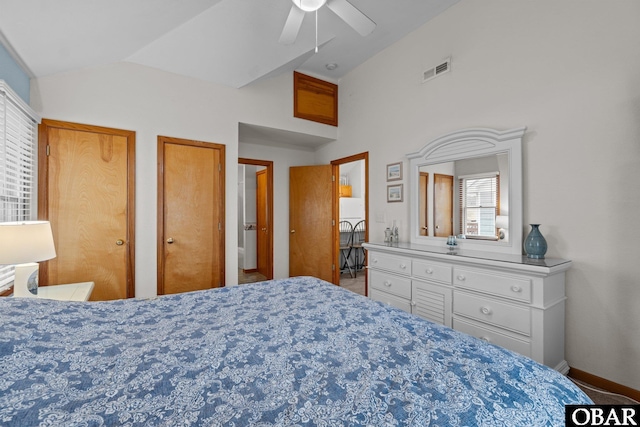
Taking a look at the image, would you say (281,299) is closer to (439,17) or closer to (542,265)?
(542,265)

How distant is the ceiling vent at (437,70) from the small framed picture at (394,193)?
3.99ft

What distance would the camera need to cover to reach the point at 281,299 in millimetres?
1688

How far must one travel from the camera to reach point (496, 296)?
212 cm

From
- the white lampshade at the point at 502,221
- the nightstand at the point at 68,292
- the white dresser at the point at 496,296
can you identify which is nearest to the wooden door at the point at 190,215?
the nightstand at the point at 68,292

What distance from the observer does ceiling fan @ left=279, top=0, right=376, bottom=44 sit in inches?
76.8

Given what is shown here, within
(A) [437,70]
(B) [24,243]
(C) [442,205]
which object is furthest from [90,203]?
(A) [437,70]

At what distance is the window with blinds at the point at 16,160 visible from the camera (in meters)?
2.07

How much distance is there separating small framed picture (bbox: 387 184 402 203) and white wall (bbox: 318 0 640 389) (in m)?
0.87

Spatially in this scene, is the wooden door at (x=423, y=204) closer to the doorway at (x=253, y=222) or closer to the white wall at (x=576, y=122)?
the white wall at (x=576, y=122)

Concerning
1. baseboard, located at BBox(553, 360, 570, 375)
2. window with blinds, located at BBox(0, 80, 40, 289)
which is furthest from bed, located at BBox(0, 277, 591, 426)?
baseboard, located at BBox(553, 360, 570, 375)

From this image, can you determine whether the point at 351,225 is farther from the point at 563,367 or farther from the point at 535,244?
the point at 563,367

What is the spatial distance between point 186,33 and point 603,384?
4.36 meters

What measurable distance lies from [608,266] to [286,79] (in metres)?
3.87

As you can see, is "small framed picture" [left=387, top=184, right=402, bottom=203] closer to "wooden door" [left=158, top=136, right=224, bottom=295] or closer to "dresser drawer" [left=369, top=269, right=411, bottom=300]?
"dresser drawer" [left=369, top=269, right=411, bottom=300]
